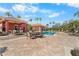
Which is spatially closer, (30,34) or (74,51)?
(74,51)

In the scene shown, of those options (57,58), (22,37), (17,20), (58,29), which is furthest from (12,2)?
(57,58)

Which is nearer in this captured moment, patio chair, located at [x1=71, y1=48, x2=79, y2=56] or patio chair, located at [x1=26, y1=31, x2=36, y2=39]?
patio chair, located at [x1=71, y1=48, x2=79, y2=56]

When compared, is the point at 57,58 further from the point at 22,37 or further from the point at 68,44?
the point at 22,37

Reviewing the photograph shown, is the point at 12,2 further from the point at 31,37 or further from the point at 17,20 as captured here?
the point at 31,37

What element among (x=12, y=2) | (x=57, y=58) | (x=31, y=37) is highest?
(x=12, y=2)

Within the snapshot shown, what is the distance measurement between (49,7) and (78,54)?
61cm

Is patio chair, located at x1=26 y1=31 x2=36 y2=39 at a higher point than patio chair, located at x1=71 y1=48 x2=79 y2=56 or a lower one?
higher

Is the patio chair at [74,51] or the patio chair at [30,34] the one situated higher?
the patio chair at [30,34]

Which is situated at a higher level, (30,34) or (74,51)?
(30,34)

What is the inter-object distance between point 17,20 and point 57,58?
24.4 inches

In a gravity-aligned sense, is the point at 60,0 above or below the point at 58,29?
above

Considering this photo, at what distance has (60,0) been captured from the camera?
3047mm

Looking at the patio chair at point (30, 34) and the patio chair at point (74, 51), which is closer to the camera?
the patio chair at point (74, 51)

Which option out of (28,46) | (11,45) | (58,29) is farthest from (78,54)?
(11,45)
